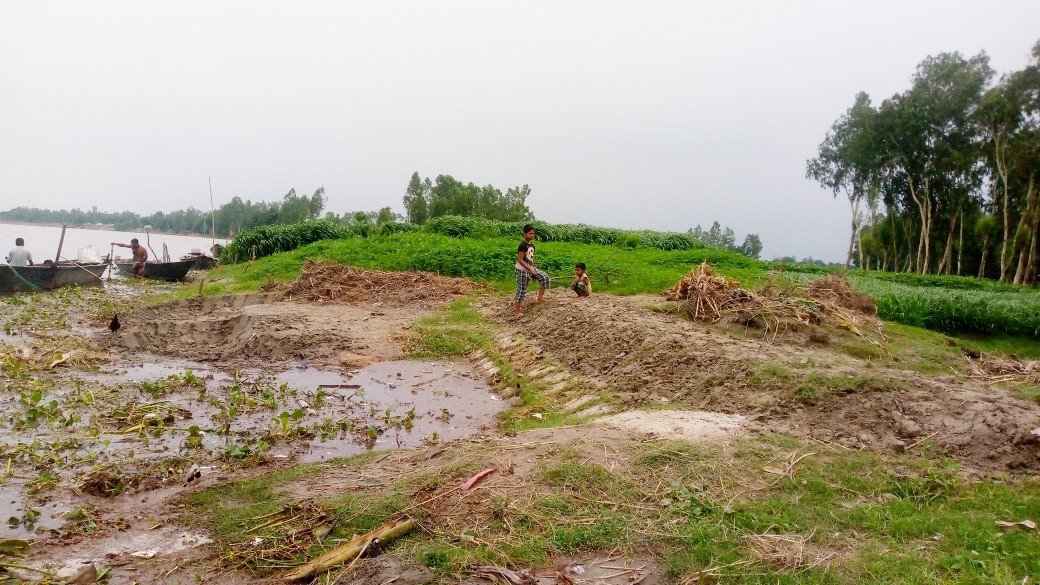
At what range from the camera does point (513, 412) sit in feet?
23.6

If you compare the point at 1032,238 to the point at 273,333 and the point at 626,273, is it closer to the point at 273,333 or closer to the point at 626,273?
the point at 626,273

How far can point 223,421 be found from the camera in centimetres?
631

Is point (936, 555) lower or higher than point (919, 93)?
lower

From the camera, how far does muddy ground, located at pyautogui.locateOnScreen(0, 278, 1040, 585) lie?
154 inches

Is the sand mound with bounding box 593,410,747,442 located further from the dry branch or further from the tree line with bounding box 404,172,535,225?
the tree line with bounding box 404,172,535,225

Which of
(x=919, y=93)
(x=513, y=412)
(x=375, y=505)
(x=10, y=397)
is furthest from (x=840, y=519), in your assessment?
(x=919, y=93)

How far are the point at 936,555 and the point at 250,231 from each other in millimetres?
26215

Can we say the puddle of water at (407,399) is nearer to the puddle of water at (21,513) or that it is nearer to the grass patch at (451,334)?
the grass patch at (451,334)

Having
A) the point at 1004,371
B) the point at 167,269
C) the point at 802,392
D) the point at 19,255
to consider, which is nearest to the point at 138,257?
the point at 167,269

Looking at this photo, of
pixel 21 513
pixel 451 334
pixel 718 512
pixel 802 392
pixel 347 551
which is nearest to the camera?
pixel 347 551

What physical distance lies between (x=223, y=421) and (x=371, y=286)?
8.89 meters

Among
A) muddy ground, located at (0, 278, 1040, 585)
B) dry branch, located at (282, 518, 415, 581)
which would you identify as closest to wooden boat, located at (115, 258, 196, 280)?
muddy ground, located at (0, 278, 1040, 585)

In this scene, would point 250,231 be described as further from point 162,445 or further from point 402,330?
point 162,445

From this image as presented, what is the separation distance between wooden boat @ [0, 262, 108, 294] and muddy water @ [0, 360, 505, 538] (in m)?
9.46
